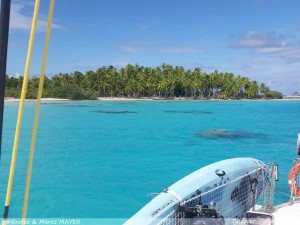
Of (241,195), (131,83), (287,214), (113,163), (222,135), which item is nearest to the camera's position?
(287,214)

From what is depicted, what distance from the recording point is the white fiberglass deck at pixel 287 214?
14.7 feet

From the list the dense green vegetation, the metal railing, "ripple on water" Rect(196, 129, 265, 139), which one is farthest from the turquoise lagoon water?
the dense green vegetation

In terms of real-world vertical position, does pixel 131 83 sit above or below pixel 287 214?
above

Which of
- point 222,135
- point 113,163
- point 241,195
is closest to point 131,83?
point 222,135

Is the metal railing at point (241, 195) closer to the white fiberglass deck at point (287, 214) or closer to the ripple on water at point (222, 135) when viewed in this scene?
the white fiberglass deck at point (287, 214)

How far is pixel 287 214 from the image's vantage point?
4805 millimetres

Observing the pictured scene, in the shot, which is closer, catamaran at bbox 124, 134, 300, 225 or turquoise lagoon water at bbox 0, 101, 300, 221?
catamaran at bbox 124, 134, 300, 225

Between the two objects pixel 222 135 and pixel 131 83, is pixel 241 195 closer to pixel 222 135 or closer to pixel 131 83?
pixel 222 135

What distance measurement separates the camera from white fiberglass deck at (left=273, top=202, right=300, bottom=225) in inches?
176

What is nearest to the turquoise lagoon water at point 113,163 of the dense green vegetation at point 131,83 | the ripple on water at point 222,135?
the ripple on water at point 222,135

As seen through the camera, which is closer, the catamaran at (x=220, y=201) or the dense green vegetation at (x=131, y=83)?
the catamaran at (x=220, y=201)

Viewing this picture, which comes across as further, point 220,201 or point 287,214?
point 287,214

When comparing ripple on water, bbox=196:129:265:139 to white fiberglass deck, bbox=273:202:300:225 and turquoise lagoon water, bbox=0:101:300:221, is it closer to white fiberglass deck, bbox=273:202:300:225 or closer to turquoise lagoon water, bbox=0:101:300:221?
turquoise lagoon water, bbox=0:101:300:221

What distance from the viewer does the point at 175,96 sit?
8488 centimetres
